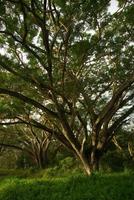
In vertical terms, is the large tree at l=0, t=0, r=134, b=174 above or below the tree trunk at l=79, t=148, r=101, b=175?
above

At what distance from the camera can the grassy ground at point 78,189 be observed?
36.8ft

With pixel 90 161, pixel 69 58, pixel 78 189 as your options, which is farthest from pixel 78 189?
pixel 69 58

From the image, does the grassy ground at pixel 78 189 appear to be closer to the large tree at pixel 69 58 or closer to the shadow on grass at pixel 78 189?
the shadow on grass at pixel 78 189

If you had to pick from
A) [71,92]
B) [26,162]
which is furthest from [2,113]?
[26,162]

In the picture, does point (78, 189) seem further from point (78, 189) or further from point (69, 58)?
point (69, 58)

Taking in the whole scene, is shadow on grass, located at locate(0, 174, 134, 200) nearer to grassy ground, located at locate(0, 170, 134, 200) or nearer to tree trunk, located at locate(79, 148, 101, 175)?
grassy ground, located at locate(0, 170, 134, 200)

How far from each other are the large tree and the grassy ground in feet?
6.27

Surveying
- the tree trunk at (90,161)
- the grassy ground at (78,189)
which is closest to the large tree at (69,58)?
the tree trunk at (90,161)

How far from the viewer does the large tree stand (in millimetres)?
12031

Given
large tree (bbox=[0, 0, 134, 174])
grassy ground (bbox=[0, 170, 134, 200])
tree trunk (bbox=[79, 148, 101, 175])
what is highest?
large tree (bbox=[0, 0, 134, 174])

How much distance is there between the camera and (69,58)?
1541 centimetres

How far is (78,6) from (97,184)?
19.0 feet

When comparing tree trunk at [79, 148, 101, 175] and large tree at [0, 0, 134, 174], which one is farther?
tree trunk at [79, 148, 101, 175]

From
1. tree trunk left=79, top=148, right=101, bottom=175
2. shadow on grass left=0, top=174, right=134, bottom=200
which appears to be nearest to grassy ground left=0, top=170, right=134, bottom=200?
shadow on grass left=0, top=174, right=134, bottom=200
